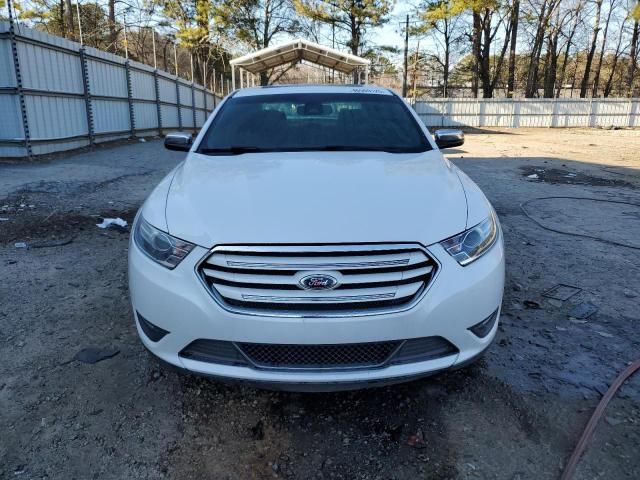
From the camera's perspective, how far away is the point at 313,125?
3.35m

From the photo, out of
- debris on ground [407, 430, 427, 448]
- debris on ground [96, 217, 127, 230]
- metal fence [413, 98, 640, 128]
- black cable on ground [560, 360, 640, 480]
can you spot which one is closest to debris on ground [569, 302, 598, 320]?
black cable on ground [560, 360, 640, 480]

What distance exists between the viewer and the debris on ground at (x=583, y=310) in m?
3.12

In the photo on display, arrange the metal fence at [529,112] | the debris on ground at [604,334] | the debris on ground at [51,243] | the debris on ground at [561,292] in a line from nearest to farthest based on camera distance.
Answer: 1. the debris on ground at [604,334]
2. the debris on ground at [561,292]
3. the debris on ground at [51,243]
4. the metal fence at [529,112]

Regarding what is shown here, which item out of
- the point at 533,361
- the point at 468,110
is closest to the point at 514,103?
the point at 468,110

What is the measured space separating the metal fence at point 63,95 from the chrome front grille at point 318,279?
9856mm

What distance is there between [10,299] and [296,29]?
1256 inches

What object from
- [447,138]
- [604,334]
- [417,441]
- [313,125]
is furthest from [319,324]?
[447,138]

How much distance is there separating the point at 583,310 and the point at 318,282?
2.28 metres

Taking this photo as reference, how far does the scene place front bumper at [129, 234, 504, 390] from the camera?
1.80 m

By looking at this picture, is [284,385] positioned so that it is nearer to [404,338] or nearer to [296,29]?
[404,338]

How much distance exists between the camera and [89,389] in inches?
92.0

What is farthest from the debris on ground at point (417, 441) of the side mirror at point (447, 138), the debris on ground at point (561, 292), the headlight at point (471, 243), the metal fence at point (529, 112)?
the metal fence at point (529, 112)

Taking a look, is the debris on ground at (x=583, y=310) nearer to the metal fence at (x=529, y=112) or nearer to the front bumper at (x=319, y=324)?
the front bumper at (x=319, y=324)

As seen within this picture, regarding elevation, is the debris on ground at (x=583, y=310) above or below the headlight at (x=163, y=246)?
below
